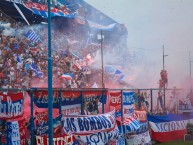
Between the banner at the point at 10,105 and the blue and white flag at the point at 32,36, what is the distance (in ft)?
40.3

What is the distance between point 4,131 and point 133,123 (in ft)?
15.0

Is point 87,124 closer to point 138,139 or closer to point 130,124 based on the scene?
point 130,124

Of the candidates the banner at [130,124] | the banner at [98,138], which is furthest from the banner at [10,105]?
the banner at [130,124]

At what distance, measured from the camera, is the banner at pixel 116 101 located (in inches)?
384

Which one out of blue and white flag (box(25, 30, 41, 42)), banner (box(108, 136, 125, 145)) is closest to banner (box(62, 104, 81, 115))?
banner (box(108, 136, 125, 145))

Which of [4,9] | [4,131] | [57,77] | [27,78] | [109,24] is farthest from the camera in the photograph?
[109,24]

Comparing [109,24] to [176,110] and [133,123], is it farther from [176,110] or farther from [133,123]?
[133,123]

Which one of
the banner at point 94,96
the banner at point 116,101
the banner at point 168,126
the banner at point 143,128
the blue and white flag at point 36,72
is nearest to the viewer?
the banner at point 94,96

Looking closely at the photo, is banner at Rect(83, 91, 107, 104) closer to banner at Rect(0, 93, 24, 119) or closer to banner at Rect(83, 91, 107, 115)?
banner at Rect(83, 91, 107, 115)

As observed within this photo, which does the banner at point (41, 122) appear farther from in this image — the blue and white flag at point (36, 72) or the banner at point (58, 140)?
the blue and white flag at point (36, 72)

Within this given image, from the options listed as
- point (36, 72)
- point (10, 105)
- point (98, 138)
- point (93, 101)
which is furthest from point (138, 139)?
point (36, 72)

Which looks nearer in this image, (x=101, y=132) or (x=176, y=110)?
(x=101, y=132)

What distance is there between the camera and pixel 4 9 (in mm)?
19719

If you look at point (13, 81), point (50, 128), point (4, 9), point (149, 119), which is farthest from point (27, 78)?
point (50, 128)
